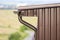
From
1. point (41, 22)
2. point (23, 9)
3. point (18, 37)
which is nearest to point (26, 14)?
point (23, 9)

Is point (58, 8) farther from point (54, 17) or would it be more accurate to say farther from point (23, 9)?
point (23, 9)

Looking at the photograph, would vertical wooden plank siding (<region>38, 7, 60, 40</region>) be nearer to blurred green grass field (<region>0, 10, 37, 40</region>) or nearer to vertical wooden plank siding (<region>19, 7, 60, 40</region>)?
vertical wooden plank siding (<region>19, 7, 60, 40</region>)

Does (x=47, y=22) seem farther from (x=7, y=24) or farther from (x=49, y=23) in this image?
(x=7, y=24)

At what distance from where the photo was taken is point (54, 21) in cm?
150

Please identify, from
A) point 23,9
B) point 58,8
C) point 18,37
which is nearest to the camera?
point 58,8

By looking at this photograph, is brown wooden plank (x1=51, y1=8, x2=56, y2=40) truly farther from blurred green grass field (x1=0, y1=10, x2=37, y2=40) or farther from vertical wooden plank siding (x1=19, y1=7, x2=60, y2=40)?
blurred green grass field (x1=0, y1=10, x2=37, y2=40)

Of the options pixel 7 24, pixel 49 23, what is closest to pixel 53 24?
pixel 49 23

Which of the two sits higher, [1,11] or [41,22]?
[41,22]

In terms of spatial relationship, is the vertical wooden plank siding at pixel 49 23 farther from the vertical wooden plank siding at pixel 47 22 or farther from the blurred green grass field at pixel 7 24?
the blurred green grass field at pixel 7 24

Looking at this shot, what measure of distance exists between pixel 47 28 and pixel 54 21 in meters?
0.10

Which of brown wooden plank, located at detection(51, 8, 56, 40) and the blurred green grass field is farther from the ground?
brown wooden plank, located at detection(51, 8, 56, 40)

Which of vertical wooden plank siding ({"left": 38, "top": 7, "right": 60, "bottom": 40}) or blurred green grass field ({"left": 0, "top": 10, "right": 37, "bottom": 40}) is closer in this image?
vertical wooden plank siding ({"left": 38, "top": 7, "right": 60, "bottom": 40})

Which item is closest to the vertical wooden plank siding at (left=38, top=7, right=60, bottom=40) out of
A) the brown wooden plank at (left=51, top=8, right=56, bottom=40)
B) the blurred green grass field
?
the brown wooden plank at (left=51, top=8, right=56, bottom=40)

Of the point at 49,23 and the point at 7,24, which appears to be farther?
the point at 7,24
